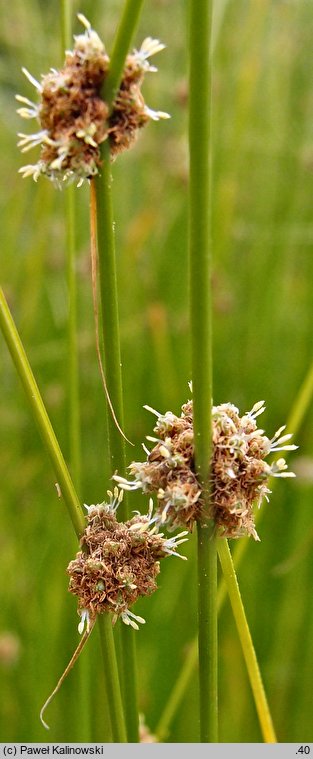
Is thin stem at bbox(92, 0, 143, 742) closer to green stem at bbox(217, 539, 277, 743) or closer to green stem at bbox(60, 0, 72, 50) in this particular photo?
green stem at bbox(217, 539, 277, 743)

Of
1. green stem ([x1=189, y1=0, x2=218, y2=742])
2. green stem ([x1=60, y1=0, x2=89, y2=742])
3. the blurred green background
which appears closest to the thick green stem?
green stem ([x1=189, y1=0, x2=218, y2=742])

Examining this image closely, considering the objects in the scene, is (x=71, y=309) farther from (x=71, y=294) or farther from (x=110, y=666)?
(x=110, y=666)

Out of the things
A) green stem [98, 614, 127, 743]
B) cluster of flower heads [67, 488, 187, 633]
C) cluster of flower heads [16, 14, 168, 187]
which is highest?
cluster of flower heads [16, 14, 168, 187]

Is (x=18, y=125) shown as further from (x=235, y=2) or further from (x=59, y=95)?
(x=59, y=95)

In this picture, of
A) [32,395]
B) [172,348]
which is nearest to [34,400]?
[32,395]
